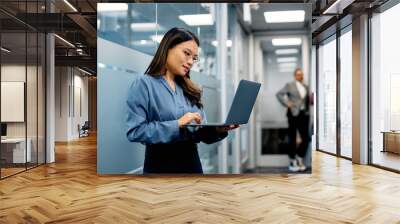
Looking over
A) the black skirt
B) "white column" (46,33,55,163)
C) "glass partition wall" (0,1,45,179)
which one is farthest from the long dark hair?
"white column" (46,33,55,163)

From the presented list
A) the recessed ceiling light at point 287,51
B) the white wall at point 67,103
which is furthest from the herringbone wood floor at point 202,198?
→ the white wall at point 67,103

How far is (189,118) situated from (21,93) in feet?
9.72

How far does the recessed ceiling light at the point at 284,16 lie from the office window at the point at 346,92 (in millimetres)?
3009

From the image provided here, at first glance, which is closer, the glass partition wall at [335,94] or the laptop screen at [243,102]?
the laptop screen at [243,102]

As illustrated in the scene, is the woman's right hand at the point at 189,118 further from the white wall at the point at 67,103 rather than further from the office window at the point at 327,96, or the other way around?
the white wall at the point at 67,103

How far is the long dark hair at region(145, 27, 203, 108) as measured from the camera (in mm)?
5551

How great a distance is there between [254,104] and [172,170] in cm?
143

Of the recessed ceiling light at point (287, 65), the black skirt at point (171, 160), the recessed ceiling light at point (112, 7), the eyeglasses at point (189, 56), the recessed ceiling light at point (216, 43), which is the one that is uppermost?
the recessed ceiling light at point (112, 7)

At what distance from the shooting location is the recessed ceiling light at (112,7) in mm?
5805

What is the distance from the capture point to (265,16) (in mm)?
5691

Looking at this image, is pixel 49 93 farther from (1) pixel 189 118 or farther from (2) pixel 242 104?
(2) pixel 242 104

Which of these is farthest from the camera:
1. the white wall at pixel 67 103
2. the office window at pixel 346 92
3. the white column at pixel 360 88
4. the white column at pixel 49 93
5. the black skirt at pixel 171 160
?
the white wall at pixel 67 103

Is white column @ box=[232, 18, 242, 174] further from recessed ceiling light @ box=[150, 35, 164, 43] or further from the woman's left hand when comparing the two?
recessed ceiling light @ box=[150, 35, 164, 43]

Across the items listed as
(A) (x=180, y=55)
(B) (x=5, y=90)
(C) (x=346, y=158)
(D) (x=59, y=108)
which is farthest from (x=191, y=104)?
(D) (x=59, y=108)
